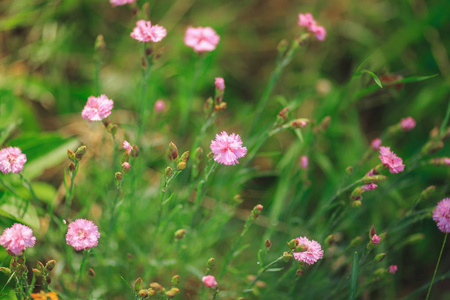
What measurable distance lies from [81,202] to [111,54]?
1241 mm

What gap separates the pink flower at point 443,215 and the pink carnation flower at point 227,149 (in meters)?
0.74

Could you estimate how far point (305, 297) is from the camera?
6.17ft

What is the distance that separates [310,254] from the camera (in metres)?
1.38

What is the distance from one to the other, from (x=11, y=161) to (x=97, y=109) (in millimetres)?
337

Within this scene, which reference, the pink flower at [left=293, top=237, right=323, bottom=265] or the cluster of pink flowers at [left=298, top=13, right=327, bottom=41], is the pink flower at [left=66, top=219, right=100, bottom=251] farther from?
the cluster of pink flowers at [left=298, top=13, right=327, bottom=41]

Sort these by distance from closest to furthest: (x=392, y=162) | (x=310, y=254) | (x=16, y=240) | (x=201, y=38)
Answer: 1. (x=16, y=240)
2. (x=310, y=254)
3. (x=392, y=162)
4. (x=201, y=38)

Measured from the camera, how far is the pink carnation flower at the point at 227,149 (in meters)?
1.35

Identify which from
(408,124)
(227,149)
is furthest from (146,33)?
(408,124)

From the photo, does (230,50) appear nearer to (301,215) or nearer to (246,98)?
(246,98)

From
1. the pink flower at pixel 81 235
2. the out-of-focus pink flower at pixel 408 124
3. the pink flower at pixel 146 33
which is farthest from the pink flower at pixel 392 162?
the pink flower at pixel 81 235

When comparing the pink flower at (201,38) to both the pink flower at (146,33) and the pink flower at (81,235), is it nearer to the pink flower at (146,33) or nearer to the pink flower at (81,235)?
the pink flower at (146,33)

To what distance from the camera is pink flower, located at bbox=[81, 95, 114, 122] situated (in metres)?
1.45

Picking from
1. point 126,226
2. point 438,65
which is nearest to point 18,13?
point 126,226

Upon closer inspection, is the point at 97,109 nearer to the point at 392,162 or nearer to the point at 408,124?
the point at 392,162
